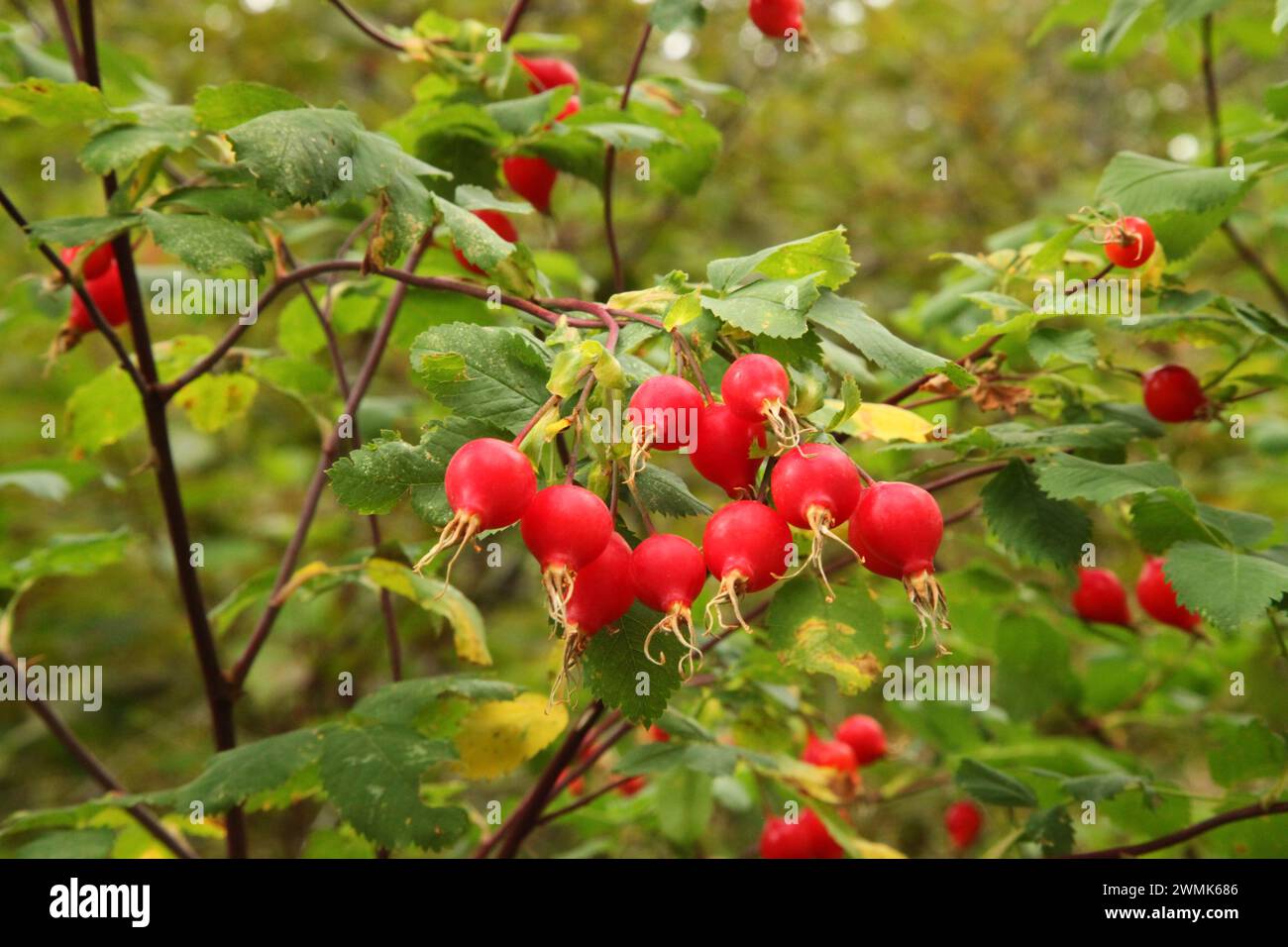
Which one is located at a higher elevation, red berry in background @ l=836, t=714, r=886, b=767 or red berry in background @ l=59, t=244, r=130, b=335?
red berry in background @ l=59, t=244, r=130, b=335

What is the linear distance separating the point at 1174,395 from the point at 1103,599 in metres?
0.43

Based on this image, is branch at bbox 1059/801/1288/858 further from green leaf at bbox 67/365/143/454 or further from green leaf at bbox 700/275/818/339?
green leaf at bbox 67/365/143/454

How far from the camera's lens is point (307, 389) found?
1.58 meters

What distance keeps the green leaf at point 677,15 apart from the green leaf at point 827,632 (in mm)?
751

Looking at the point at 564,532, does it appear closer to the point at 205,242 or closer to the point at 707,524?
the point at 707,524

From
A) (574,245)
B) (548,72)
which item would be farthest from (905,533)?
(574,245)

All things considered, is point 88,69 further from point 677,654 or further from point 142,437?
point 142,437

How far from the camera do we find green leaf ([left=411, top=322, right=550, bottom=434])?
0.85 m

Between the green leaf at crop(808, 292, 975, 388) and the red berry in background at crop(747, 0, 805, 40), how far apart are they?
67 cm

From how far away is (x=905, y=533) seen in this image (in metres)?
0.81

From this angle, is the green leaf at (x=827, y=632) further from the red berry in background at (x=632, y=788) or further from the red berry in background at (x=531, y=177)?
the red berry in background at (x=632, y=788)

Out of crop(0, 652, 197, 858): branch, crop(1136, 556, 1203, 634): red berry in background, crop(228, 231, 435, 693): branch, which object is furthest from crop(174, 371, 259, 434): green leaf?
crop(1136, 556, 1203, 634): red berry in background
